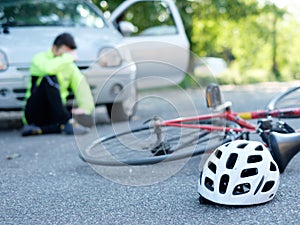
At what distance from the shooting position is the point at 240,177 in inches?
119

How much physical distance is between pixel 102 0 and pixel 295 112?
8.90 meters

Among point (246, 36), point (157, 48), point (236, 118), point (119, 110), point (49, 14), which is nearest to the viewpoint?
point (236, 118)

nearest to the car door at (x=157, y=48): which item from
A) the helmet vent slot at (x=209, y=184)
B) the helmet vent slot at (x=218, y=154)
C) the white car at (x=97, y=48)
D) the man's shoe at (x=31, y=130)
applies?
the white car at (x=97, y=48)

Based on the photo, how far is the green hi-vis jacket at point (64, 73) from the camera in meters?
5.88

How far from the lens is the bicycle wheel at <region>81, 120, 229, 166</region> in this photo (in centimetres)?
382

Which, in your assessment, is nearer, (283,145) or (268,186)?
(268,186)

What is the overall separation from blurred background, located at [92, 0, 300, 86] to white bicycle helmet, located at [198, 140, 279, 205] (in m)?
10.5

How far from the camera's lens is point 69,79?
606 cm

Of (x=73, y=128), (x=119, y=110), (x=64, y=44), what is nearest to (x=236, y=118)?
(x=73, y=128)

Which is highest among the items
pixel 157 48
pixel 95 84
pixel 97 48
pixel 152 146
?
pixel 97 48

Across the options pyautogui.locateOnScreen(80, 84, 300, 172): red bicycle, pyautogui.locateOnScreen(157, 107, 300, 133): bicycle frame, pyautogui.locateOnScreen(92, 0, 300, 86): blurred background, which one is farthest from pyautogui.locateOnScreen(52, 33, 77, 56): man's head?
pyautogui.locateOnScreen(92, 0, 300, 86): blurred background

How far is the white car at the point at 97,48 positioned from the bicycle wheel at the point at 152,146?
184 cm

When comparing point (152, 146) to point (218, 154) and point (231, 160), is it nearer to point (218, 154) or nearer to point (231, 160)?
point (218, 154)

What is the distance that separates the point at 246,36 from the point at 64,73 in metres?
15.4
